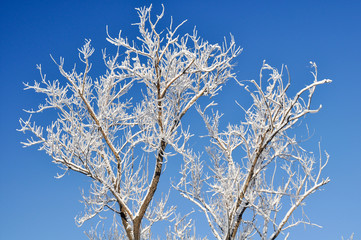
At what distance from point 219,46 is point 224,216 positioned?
4330 millimetres

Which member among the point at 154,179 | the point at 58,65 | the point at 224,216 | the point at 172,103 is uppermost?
the point at 58,65

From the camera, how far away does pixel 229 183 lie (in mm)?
8703

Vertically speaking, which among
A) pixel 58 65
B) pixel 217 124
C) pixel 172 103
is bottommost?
pixel 217 124

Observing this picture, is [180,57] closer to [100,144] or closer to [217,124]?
[217,124]

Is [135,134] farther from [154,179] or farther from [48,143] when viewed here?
[48,143]

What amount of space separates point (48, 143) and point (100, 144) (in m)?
1.29

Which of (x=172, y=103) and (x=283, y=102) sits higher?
(x=172, y=103)

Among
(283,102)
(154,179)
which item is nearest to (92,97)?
(154,179)

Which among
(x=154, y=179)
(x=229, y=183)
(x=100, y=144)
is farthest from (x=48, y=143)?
(x=229, y=183)

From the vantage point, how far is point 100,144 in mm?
9828

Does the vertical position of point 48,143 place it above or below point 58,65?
below

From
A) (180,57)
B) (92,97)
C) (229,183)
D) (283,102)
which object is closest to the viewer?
(283,102)

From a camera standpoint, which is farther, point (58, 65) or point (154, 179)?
point (58, 65)

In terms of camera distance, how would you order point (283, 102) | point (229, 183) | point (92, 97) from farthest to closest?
1. point (92, 97)
2. point (229, 183)
3. point (283, 102)
